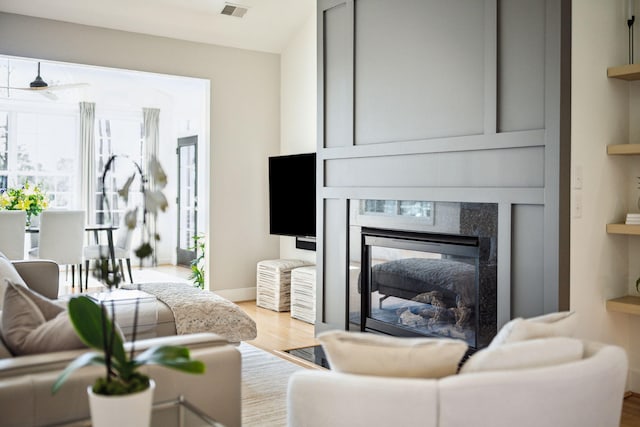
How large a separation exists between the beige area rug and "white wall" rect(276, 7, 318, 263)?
195 centimetres

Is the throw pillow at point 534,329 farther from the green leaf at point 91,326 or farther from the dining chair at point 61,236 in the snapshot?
the dining chair at point 61,236

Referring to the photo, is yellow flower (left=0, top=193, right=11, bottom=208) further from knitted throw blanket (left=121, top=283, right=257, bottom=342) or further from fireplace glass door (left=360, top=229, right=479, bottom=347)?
fireplace glass door (left=360, top=229, right=479, bottom=347)

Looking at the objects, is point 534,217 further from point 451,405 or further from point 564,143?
point 451,405

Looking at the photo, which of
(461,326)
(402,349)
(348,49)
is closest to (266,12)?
(348,49)

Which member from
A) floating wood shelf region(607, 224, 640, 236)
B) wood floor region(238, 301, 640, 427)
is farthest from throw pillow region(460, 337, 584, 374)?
wood floor region(238, 301, 640, 427)

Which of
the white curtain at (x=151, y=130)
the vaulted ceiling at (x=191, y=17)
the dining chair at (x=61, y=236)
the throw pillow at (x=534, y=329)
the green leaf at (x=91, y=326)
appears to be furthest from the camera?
the white curtain at (x=151, y=130)

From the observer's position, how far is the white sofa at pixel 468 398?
177cm

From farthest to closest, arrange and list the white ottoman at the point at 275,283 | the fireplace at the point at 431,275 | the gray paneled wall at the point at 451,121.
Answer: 1. the white ottoman at the point at 275,283
2. the fireplace at the point at 431,275
3. the gray paneled wall at the point at 451,121

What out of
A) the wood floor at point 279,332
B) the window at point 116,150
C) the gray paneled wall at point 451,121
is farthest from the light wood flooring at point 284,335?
the window at point 116,150

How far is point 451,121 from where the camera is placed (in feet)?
12.4

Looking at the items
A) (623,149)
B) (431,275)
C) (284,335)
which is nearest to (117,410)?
(431,275)

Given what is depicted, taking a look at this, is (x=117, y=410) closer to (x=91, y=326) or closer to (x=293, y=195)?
(x=91, y=326)

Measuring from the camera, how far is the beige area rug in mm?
3223

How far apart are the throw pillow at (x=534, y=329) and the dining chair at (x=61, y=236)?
17.8 ft
